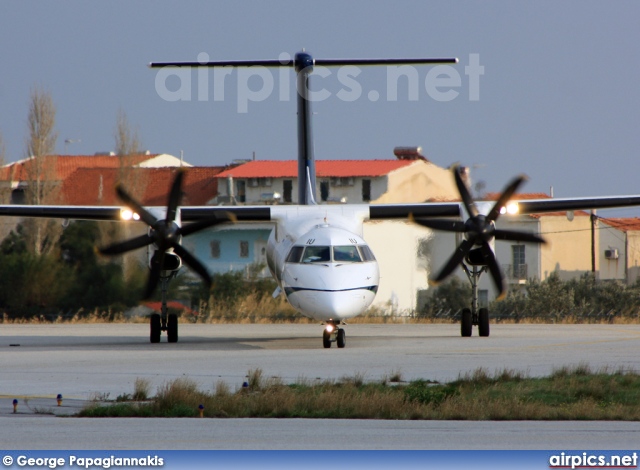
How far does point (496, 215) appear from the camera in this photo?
25594 millimetres

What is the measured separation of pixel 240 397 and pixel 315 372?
4.07m

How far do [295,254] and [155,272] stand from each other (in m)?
3.91

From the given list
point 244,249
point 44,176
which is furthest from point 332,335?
point 44,176

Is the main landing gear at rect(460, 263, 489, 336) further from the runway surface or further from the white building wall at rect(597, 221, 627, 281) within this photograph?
the white building wall at rect(597, 221, 627, 281)

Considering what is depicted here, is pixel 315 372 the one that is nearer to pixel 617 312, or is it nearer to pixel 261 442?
pixel 261 442

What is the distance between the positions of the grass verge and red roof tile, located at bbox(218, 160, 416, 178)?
4659cm

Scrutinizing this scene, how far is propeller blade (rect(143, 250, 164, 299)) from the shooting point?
24.9 meters

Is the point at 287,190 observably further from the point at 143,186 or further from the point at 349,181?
the point at 143,186

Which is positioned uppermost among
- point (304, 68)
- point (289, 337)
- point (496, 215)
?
point (304, 68)

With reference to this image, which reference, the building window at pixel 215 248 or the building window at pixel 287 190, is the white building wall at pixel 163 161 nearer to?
the building window at pixel 287 190

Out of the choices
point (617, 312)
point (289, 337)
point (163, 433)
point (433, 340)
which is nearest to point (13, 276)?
point (289, 337)

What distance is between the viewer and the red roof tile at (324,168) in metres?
62.6

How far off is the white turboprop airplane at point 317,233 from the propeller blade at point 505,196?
2 centimetres

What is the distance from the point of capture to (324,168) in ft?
215
